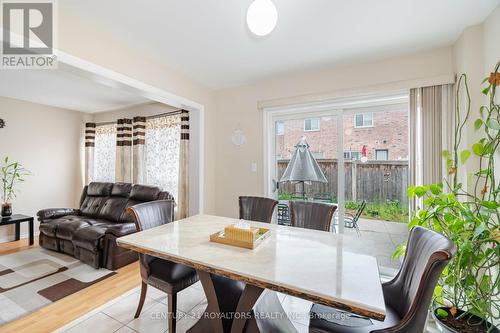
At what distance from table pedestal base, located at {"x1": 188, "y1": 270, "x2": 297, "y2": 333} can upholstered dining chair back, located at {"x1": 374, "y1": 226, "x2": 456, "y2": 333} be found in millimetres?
704

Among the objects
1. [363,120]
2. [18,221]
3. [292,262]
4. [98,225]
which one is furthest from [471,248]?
[18,221]

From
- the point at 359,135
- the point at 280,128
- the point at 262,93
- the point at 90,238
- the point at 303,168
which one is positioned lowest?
the point at 90,238

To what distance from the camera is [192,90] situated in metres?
3.32

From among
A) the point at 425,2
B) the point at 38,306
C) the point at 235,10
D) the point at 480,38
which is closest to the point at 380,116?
the point at 480,38

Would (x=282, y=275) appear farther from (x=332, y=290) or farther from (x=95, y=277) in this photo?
(x=95, y=277)

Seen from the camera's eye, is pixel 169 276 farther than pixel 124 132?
No

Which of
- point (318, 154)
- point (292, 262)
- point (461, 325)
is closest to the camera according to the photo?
point (292, 262)

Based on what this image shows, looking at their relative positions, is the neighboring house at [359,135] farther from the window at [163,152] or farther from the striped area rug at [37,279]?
the striped area rug at [37,279]

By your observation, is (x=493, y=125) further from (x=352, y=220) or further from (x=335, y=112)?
(x=352, y=220)

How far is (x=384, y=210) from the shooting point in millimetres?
2855

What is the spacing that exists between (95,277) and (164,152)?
2.27 metres

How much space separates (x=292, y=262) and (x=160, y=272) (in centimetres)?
108

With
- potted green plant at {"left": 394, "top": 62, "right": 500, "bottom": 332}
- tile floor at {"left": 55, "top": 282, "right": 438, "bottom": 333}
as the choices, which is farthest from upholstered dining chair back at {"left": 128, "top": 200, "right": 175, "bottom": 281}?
potted green plant at {"left": 394, "top": 62, "right": 500, "bottom": 332}

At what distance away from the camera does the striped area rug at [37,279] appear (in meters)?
2.18
